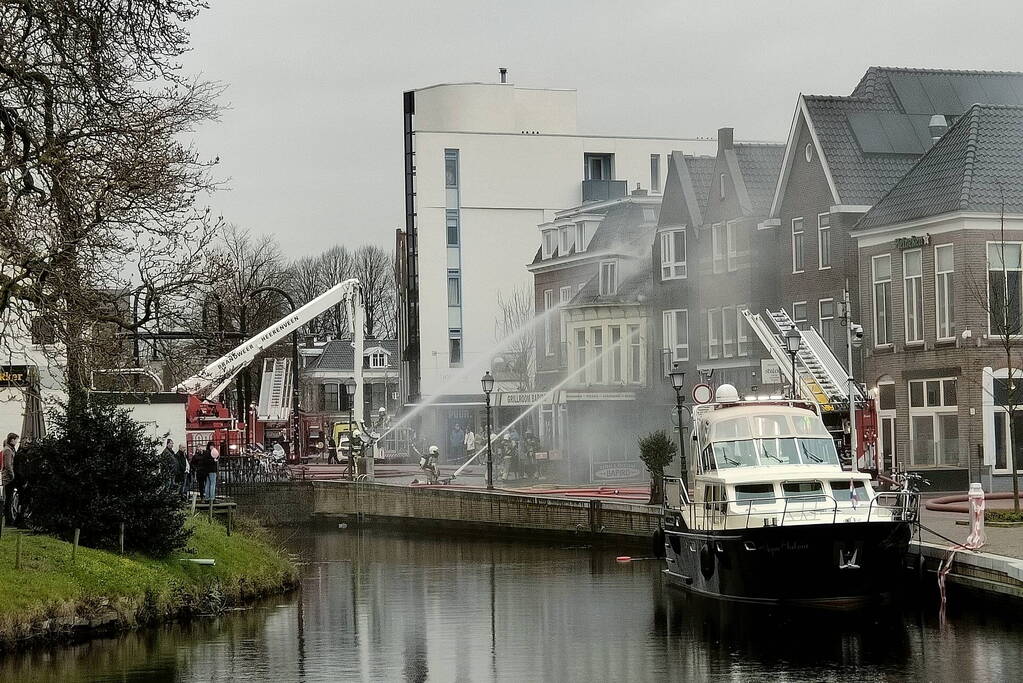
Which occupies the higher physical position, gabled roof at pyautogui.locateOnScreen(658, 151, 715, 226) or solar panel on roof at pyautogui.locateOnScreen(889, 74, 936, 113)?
solar panel on roof at pyautogui.locateOnScreen(889, 74, 936, 113)

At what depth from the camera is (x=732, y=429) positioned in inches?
1348

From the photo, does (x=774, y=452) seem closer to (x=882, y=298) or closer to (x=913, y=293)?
(x=913, y=293)

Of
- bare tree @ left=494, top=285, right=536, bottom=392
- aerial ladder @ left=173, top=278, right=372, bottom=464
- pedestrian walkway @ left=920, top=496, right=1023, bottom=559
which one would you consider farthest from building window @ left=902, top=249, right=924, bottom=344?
bare tree @ left=494, top=285, right=536, bottom=392

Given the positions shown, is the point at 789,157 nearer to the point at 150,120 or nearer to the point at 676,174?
the point at 676,174

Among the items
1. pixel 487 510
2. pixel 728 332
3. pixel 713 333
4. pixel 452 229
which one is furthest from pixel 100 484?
pixel 452 229

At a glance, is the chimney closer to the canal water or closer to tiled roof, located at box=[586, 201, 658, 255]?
tiled roof, located at box=[586, 201, 658, 255]

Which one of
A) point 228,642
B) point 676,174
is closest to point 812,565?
point 228,642

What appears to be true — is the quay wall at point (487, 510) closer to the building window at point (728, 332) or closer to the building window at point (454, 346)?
the building window at point (728, 332)

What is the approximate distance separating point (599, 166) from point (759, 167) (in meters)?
38.3

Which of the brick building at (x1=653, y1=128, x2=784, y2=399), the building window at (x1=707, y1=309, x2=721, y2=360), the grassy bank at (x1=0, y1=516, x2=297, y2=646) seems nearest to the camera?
the grassy bank at (x1=0, y1=516, x2=297, y2=646)

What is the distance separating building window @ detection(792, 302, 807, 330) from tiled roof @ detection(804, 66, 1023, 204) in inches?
184

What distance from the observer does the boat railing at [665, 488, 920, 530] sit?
3042cm

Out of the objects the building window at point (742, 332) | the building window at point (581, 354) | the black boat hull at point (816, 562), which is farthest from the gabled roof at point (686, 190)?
the black boat hull at point (816, 562)

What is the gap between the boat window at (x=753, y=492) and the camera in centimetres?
3197
